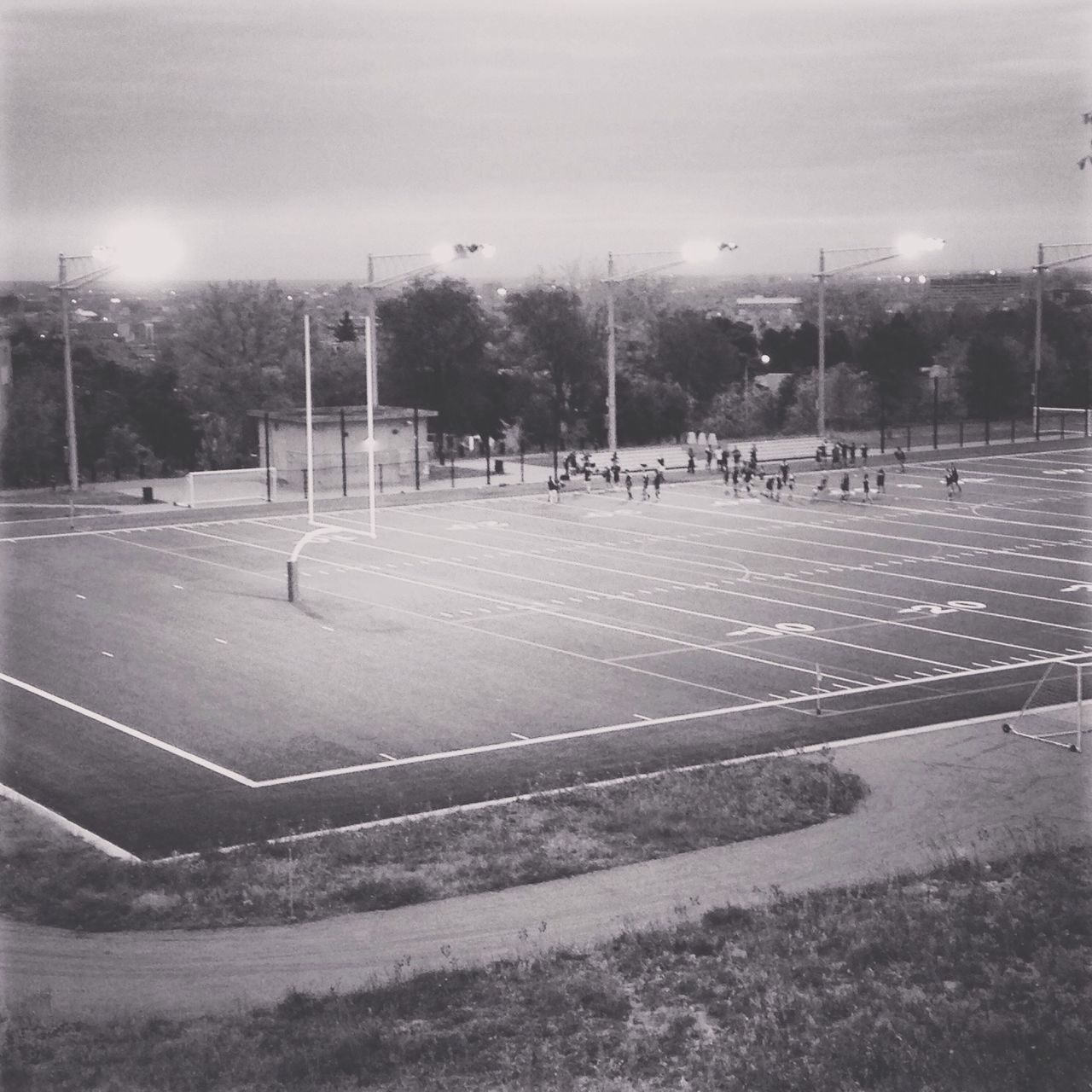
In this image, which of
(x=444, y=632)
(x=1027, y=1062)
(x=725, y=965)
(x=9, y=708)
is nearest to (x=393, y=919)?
(x=725, y=965)

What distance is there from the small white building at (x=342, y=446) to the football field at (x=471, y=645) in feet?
19.1

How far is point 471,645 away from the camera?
29.1 m

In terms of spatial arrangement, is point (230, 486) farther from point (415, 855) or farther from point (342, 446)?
point (415, 855)

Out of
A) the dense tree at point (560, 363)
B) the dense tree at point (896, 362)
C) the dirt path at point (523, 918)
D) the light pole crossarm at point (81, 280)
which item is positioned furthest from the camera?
the dense tree at point (896, 362)

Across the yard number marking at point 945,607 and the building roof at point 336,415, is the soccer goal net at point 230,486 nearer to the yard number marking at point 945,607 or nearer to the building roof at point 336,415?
the building roof at point 336,415

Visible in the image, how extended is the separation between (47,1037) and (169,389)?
64.4m

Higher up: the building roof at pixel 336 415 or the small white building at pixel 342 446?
the building roof at pixel 336 415

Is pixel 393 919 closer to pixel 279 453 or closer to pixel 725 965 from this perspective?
pixel 725 965

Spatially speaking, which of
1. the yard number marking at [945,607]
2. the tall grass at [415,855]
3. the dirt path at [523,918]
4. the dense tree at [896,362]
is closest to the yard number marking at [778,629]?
the yard number marking at [945,607]

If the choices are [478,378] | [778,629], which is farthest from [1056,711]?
[478,378]

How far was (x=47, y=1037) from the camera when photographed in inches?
485

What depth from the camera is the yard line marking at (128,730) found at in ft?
69.5

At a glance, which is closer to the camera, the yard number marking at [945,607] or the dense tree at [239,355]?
the yard number marking at [945,607]

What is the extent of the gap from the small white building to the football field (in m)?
5.83
